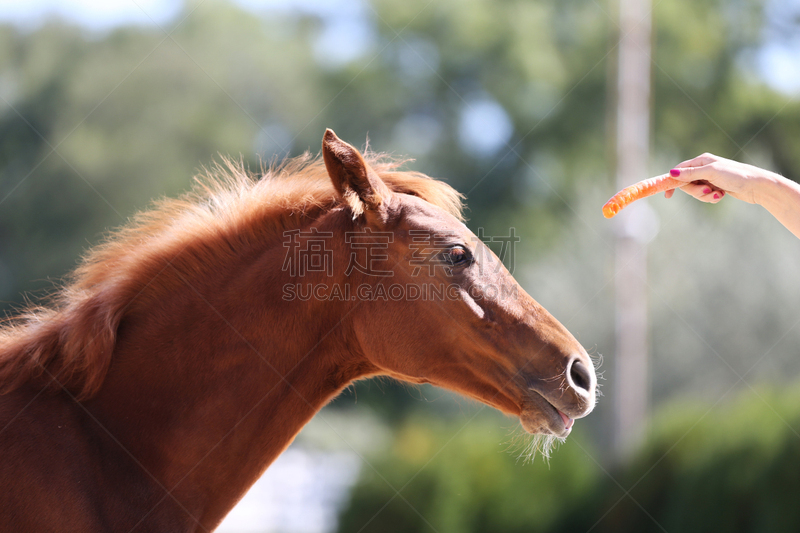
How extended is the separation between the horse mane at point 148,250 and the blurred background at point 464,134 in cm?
1087

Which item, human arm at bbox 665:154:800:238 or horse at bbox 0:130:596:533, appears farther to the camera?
human arm at bbox 665:154:800:238

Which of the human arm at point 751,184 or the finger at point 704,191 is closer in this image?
the human arm at point 751,184

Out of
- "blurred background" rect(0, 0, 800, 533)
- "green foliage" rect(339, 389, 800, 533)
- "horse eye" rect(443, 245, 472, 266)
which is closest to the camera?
"horse eye" rect(443, 245, 472, 266)

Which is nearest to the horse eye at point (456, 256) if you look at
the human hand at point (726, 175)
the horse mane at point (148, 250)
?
the horse mane at point (148, 250)

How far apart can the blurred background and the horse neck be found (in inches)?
448

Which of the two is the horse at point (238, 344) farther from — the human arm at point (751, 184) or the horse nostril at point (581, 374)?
the human arm at point (751, 184)

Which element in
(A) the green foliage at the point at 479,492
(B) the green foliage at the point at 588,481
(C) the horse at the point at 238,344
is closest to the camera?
(C) the horse at the point at 238,344

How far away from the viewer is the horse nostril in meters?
2.83

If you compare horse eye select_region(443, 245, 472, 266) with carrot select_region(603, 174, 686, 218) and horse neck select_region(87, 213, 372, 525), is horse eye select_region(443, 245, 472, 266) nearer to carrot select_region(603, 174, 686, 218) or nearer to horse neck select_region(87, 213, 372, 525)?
horse neck select_region(87, 213, 372, 525)

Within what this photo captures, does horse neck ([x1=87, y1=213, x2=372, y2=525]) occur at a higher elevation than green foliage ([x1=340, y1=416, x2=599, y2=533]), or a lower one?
higher

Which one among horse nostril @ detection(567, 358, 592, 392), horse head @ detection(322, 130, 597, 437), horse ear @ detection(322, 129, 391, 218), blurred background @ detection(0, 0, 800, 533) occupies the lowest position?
blurred background @ detection(0, 0, 800, 533)

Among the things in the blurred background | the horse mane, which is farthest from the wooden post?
the horse mane

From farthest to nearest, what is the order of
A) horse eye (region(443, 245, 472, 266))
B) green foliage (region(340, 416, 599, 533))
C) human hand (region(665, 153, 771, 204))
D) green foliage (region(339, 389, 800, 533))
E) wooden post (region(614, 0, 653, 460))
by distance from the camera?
wooden post (region(614, 0, 653, 460))
green foliage (region(340, 416, 599, 533))
green foliage (region(339, 389, 800, 533))
horse eye (region(443, 245, 472, 266))
human hand (region(665, 153, 771, 204))

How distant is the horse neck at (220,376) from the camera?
258 cm
